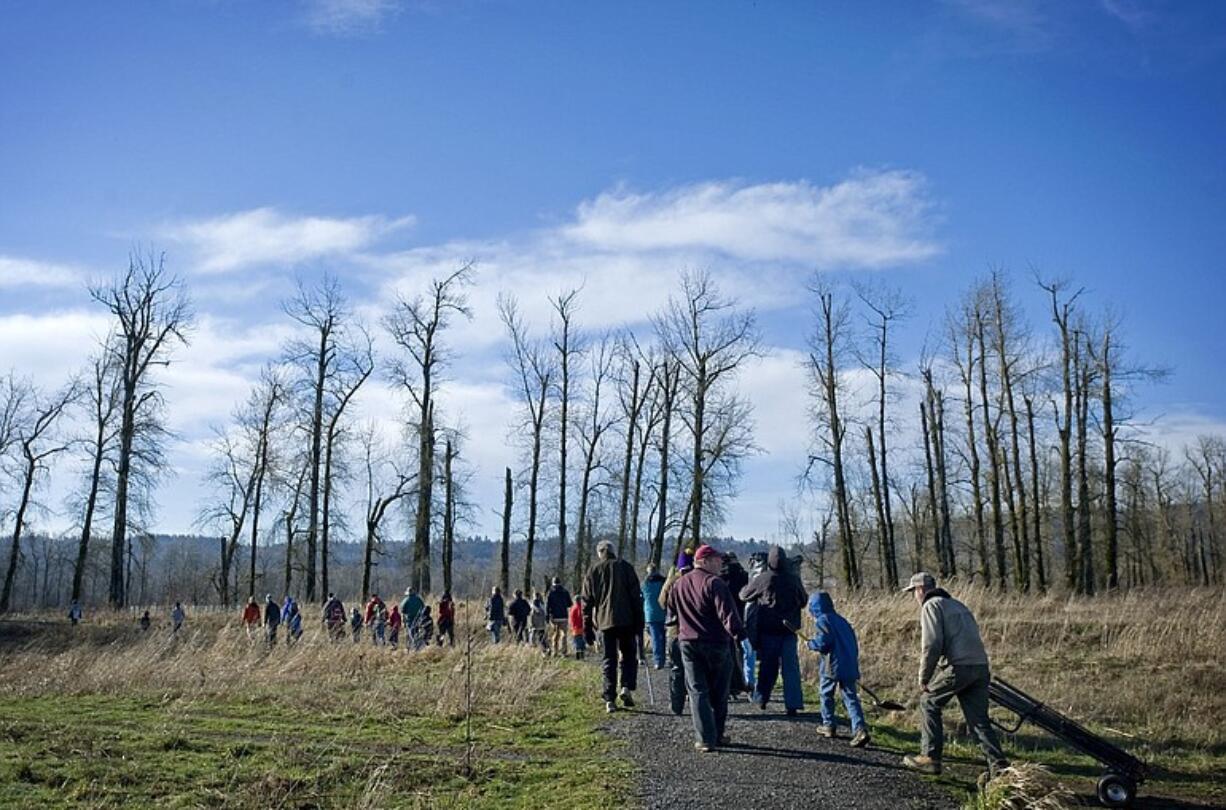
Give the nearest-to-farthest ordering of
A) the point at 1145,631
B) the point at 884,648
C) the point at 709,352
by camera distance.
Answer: the point at 884,648 → the point at 1145,631 → the point at 709,352

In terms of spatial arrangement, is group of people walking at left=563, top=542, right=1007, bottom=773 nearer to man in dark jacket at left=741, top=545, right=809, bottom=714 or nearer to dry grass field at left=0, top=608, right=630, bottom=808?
man in dark jacket at left=741, top=545, right=809, bottom=714

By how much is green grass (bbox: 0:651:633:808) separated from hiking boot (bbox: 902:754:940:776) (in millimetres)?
2712

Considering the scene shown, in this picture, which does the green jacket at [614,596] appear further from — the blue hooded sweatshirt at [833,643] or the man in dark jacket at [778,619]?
the blue hooded sweatshirt at [833,643]

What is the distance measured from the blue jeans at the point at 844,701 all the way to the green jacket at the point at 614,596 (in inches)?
95.6

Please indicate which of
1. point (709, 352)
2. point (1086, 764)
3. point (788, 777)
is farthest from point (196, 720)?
point (709, 352)

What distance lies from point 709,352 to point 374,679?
2361 centimetres

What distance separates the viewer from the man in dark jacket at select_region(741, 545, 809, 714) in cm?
1096

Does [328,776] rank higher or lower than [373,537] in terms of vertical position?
lower

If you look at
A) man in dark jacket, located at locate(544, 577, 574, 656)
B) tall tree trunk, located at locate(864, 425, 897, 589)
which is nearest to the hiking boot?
man in dark jacket, located at locate(544, 577, 574, 656)

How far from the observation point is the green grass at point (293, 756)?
764 cm

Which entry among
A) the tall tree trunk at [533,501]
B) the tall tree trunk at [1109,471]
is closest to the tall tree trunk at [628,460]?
the tall tree trunk at [533,501]

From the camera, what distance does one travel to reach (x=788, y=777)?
820 centimetres

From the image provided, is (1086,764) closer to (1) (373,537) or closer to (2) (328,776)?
(2) (328,776)

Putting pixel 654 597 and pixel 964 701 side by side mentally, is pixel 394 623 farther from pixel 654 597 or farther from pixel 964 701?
pixel 964 701
